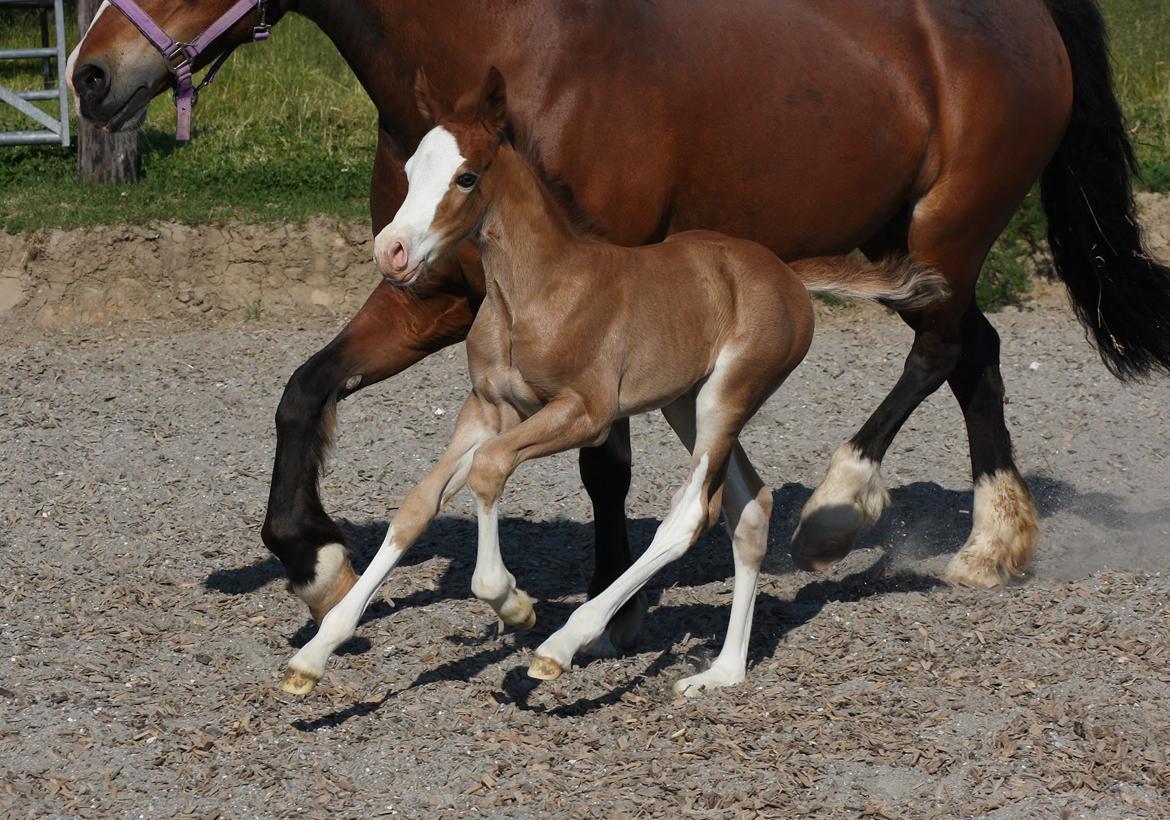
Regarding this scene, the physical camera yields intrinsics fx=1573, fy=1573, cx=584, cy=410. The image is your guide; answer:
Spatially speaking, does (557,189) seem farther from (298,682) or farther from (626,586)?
(298,682)

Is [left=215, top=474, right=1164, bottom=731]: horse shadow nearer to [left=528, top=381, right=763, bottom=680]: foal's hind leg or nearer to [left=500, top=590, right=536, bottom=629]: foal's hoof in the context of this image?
[left=500, top=590, right=536, bottom=629]: foal's hoof

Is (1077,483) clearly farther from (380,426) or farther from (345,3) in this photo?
(345,3)

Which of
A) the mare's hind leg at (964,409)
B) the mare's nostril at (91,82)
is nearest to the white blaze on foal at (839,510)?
the mare's hind leg at (964,409)

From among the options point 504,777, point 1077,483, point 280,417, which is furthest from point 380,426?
point 504,777

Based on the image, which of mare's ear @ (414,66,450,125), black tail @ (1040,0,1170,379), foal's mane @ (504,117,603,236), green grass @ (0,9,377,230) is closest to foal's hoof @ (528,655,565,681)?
foal's mane @ (504,117,603,236)

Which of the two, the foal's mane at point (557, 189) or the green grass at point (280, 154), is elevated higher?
the foal's mane at point (557, 189)

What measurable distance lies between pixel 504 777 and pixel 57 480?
305cm

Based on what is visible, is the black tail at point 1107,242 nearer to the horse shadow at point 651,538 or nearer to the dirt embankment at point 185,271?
the horse shadow at point 651,538

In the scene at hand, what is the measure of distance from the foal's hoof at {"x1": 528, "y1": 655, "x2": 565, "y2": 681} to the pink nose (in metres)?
0.94

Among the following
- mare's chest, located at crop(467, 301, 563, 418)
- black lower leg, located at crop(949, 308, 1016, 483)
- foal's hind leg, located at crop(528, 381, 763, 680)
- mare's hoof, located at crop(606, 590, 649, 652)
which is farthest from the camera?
black lower leg, located at crop(949, 308, 1016, 483)

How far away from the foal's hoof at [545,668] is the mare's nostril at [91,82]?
70.3 inches

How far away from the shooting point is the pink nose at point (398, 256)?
328 centimetres

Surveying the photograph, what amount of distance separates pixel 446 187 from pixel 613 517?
4.94 ft

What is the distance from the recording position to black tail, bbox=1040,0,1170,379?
5605mm
